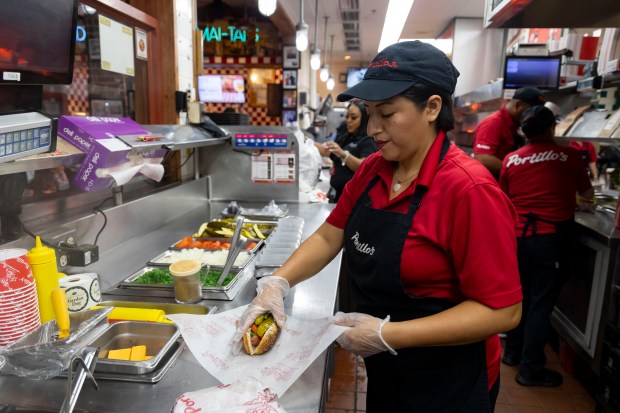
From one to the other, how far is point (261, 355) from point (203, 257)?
1.08 meters

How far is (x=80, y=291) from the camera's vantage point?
152cm

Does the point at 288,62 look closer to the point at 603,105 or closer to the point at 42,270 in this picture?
the point at 603,105

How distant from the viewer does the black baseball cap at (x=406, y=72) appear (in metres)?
1.17

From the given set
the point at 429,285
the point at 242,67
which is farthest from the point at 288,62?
the point at 429,285

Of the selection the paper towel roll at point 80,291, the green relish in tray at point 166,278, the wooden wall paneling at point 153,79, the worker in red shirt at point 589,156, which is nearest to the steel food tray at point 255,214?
the wooden wall paneling at point 153,79

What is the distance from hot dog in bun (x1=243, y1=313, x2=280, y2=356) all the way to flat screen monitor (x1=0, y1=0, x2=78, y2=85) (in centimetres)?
110

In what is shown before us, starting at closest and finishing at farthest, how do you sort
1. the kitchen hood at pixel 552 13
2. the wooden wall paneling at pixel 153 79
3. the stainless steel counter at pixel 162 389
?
the stainless steel counter at pixel 162 389 → the kitchen hood at pixel 552 13 → the wooden wall paneling at pixel 153 79

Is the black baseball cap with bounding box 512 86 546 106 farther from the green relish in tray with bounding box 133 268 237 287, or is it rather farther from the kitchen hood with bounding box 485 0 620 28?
the green relish in tray with bounding box 133 268 237 287

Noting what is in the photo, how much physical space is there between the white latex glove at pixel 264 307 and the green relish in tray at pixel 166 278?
1.70ft

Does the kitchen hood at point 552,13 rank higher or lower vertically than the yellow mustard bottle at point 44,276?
higher

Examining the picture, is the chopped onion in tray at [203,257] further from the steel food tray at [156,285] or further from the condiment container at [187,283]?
the condiment container at [187,283]

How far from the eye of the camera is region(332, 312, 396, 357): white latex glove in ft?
3.90

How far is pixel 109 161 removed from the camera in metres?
1.69

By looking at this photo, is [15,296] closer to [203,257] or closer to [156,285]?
[156,285]
